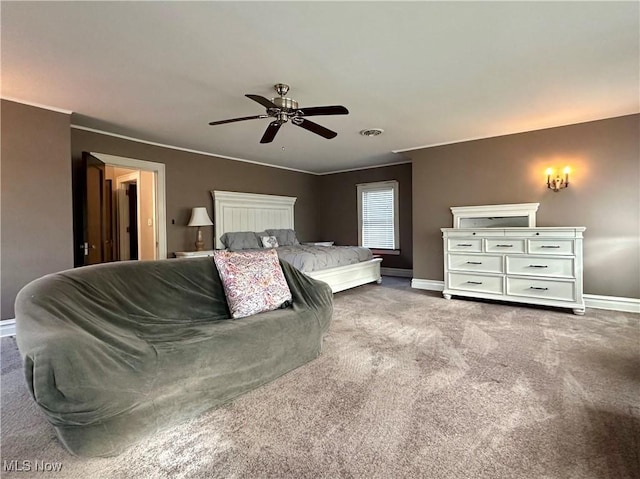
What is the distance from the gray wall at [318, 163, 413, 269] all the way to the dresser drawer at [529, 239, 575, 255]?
114 inches

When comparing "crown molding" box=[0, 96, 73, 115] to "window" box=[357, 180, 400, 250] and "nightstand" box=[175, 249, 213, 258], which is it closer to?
"nightstand" box=[175, 249, 213, 258]

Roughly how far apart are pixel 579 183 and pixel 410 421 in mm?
4265

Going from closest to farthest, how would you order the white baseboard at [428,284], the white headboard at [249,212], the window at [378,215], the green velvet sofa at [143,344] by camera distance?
the green velvet sofa at [143,344], the white baseboard at [428,284], the white headboard at [249,212], the window at [378,215]

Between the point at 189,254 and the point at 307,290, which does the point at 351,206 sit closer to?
the point at 189,254

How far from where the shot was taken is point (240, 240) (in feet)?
19.4

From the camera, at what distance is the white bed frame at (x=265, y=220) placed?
211 inches

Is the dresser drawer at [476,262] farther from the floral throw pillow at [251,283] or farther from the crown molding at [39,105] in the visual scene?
the crown molding at [39,105]

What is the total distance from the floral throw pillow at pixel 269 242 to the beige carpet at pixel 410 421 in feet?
10.6

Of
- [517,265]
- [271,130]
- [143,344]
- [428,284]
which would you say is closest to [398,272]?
[428,284]

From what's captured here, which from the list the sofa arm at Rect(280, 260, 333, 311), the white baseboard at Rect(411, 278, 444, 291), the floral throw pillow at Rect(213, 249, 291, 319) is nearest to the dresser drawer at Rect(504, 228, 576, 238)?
the white baseboard at Rect(411, 278, 444, 291)

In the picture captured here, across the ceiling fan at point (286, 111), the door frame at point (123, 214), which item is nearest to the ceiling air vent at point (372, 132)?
the ceiling fan at point (286, 111)

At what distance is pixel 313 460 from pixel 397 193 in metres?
6.19

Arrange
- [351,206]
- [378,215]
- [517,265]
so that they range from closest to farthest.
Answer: [517,265]
[378,215]
[351,206]

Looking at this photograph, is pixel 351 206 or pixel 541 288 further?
pixel 351 206
